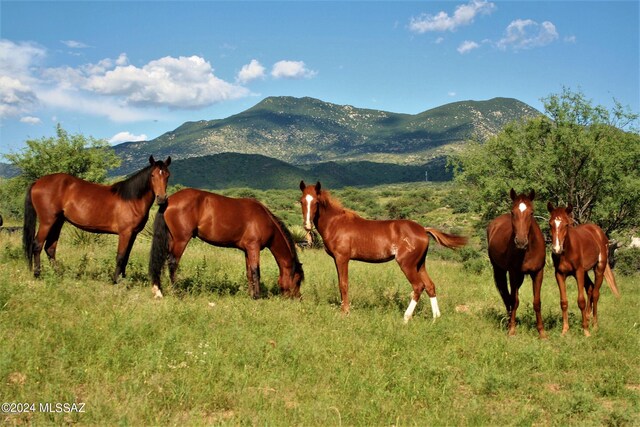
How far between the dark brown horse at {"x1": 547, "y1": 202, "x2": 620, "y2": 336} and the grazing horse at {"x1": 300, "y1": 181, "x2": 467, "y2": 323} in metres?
1.98

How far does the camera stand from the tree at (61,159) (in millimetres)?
49281

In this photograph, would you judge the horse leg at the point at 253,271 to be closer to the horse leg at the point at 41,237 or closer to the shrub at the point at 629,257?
the horse leg at the point at 41,237

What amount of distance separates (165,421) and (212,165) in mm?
173099

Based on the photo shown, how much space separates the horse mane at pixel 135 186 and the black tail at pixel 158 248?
2.08 ft

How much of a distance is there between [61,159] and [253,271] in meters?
47.9

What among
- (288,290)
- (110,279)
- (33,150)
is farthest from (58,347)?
(33,150)

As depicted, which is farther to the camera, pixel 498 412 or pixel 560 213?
pixel 560 213

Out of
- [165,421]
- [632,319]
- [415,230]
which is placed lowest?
[632,319]

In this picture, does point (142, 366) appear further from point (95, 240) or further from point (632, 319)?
point (95, 240)

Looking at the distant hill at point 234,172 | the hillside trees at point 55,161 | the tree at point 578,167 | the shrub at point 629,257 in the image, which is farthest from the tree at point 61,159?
the distant hill at point 234,172

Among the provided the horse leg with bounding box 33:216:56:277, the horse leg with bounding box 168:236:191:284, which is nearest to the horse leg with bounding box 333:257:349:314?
the horse leg with bounding box 168:236:191:284

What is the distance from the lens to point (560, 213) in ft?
30.2

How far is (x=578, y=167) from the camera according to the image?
3127 centimetres

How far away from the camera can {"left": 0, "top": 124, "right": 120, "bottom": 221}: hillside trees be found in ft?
161
